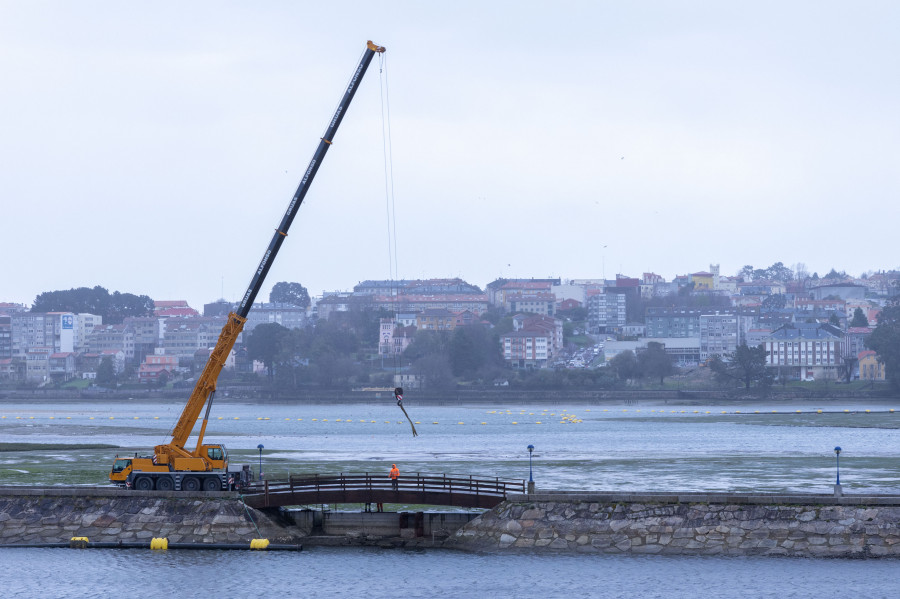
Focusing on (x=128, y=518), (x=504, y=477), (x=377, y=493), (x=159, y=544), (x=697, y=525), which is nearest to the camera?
(x=697, y=525)

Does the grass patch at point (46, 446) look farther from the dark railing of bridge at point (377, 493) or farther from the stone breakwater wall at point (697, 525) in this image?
the stone breakwater wall at point (697, 525)

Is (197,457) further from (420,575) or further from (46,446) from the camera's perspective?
(46,446)

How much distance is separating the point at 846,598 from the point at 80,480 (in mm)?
44980

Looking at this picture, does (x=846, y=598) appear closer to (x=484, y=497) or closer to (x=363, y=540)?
(x=484, y=497)

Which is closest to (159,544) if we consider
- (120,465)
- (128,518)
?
(128,518)

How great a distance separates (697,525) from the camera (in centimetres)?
5138

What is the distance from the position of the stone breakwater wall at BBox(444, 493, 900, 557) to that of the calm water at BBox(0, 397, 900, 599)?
2.53ft

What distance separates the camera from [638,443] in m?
120

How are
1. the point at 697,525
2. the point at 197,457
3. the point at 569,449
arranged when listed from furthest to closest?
the point at 569,449
the point at 197,457
the point at 697,525

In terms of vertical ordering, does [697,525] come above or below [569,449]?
above

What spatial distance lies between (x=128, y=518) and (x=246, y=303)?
11736 mm

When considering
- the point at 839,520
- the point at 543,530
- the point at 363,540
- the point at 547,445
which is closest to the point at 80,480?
the point at 363,540

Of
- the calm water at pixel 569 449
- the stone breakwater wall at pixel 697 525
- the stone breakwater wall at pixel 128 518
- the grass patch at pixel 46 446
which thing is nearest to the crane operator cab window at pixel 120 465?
the stone breakwater wall at pixel 128 518

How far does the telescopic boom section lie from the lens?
5931 cm
